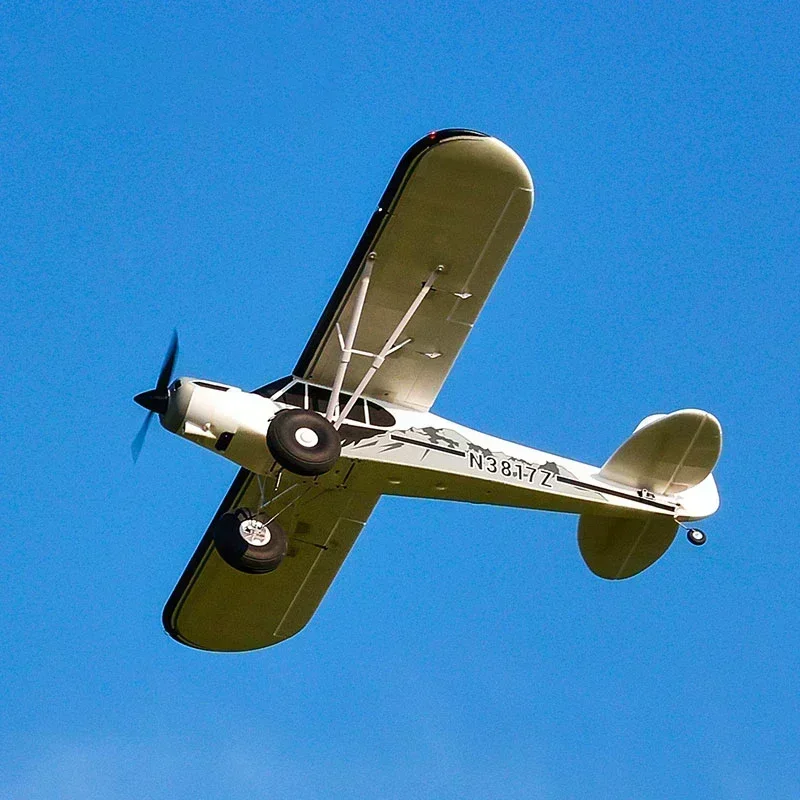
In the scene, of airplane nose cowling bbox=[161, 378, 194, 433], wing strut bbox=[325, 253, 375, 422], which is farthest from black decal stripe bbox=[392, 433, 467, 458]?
airplane nose cowling bbox=[161, 378, 194, 433]

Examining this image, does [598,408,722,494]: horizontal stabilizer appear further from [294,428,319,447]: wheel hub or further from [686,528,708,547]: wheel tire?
[294,428,319,447]: wheel hub

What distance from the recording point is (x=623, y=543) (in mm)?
16578

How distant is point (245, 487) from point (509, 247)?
13.4ft

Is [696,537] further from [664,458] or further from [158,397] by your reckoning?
[158,397]

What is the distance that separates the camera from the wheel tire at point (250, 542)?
44.7ft

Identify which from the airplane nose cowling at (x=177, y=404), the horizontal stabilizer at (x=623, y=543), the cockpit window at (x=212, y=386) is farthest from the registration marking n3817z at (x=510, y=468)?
the airplane nose cowling at (x=177, y=404)

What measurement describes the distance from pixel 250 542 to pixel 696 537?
5.54 metres

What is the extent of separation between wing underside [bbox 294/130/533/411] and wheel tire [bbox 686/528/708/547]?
349 centimetres

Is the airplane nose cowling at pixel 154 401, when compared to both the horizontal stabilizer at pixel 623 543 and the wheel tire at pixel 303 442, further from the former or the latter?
the horizontal stabilizer at pixel 623 543

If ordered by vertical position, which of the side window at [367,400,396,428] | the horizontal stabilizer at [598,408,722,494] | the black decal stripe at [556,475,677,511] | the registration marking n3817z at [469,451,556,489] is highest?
the horizontal stabilizer at [598,408,722,494]

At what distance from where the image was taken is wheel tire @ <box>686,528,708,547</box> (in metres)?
16.1

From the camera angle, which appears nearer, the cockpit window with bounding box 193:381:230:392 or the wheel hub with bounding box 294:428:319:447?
the wheel hub with bounding box 294:428:319:447

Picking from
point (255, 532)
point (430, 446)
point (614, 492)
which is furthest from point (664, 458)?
point (255, 532)

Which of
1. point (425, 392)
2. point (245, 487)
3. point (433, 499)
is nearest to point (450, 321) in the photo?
point (425, 392)
